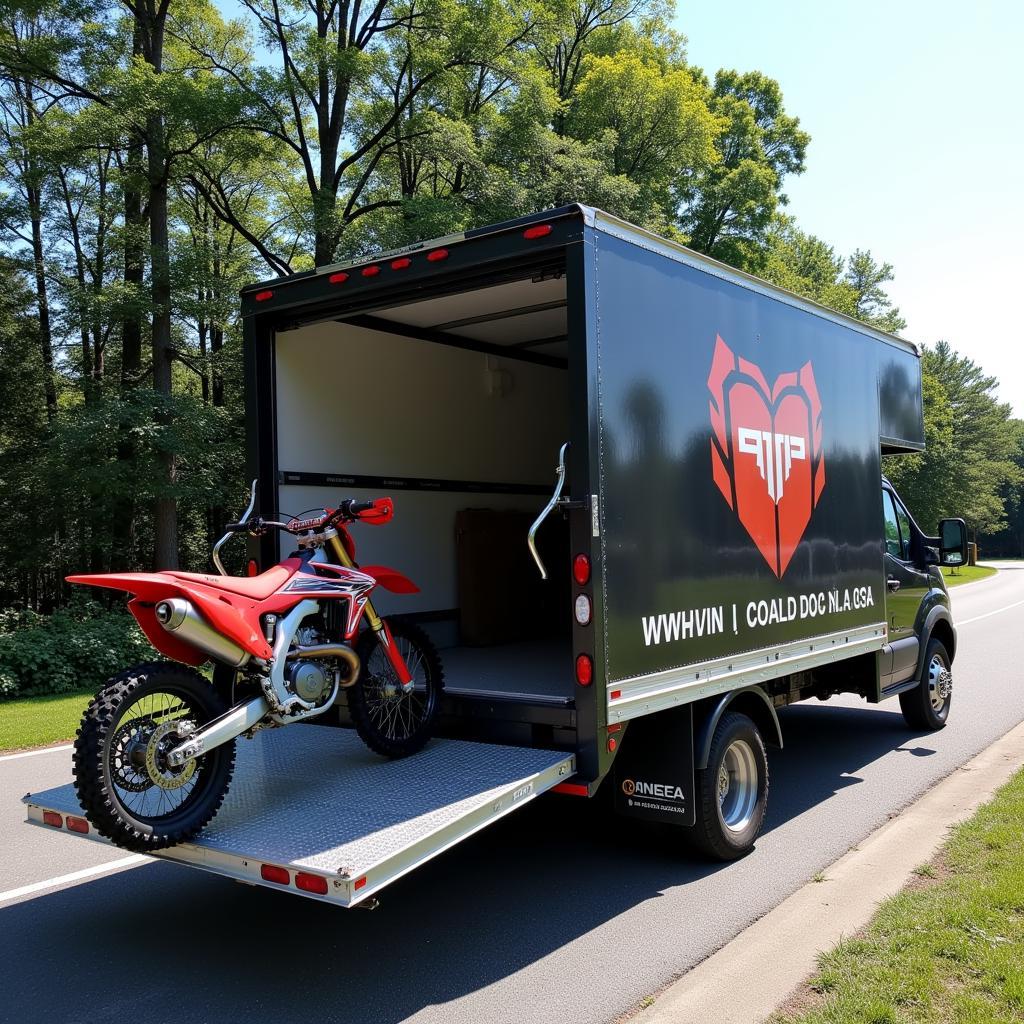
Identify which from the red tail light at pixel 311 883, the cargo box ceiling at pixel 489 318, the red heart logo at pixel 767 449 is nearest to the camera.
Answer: the red tail light at pixel 311 883

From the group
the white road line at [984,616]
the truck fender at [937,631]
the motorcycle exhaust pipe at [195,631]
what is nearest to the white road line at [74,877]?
the motorcycle exhaust pipe at [195,631]

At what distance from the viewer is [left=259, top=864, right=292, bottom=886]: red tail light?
344 cm

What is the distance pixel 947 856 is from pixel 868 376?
3.69 m

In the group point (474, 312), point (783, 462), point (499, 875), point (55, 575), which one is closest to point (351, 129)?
point (55, 575)

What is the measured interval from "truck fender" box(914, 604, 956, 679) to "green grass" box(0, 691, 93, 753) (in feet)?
25.8

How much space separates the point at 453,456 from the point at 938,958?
4.95 metres

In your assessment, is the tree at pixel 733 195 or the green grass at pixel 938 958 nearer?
the green grass at pixel 938 958

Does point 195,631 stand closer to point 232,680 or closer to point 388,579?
point 232,680

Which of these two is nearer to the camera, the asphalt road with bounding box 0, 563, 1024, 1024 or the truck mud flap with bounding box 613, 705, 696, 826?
the asphalt road with bounding box 0, 563, 1024, 1024

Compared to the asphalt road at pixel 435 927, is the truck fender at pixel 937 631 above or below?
above

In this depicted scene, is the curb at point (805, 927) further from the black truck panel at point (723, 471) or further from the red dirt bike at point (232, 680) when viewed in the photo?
the red dirt bike at point (232, 680)

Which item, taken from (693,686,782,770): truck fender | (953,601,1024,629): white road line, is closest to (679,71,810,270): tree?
(953,601,1024,629): white road line

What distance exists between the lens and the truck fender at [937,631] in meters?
8.21

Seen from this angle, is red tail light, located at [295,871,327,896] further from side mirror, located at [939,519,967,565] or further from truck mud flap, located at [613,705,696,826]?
side mirror, located at [939,519,967,565]
